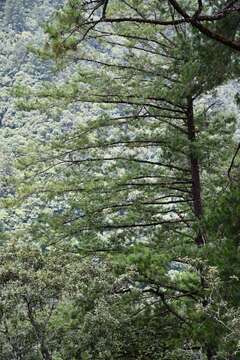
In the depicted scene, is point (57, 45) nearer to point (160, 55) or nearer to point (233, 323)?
point (233, 323)

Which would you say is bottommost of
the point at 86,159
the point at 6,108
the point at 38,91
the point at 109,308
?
the point at 109,308

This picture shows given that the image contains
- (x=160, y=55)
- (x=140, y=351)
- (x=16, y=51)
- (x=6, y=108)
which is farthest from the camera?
(x=16, y=51)

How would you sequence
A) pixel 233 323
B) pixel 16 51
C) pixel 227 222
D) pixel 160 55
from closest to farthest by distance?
pixel 233 323 → pixel 227 222 → pixel 160 55 → pixel 16 51

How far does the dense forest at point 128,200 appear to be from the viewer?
19.9ft

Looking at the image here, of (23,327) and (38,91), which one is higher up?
(38,91)

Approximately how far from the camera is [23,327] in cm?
795

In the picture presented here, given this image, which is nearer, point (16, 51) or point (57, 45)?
point (57, 45)

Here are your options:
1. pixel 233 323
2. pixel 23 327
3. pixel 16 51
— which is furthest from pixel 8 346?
pixel 16 51

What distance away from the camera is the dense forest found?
19.9 ft

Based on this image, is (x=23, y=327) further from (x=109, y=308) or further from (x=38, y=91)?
(x=38, y=91)

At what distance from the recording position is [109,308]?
6.35 metres

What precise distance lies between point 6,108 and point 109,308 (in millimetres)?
61954

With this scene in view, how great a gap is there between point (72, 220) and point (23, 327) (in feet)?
6.56

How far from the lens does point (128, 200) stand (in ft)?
30.6
